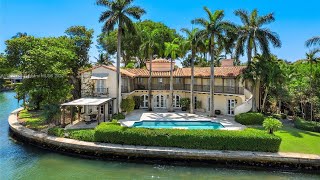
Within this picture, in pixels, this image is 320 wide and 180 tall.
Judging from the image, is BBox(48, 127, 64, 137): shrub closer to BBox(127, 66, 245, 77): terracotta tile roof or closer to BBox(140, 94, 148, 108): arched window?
BBox(127, 66, 245, 77): terracotta tile roof

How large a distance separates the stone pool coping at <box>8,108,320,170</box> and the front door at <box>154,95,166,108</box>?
19.1 m

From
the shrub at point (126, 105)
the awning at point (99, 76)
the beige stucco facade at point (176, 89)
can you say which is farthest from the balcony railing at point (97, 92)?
the shrub at point (126, 105)

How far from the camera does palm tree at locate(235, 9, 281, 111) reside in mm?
31358

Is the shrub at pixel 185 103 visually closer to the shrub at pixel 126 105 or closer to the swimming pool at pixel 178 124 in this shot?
the shrub at pixel 126 105

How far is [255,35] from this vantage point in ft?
103

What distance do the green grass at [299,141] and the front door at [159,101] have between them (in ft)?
60.6

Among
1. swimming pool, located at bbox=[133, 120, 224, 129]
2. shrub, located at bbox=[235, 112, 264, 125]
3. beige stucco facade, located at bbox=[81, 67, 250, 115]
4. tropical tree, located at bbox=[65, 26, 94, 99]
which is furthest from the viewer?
tropical tree, located at bbox=[65, 26, 94, 99]

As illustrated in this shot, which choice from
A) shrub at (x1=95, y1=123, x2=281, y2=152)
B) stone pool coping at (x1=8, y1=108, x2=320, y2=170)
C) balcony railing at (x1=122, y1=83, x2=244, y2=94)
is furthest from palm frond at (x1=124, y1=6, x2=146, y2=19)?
stone pool coping at (x1=8, y1=108, x2=320, y2=170)

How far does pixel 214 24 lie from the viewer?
99.9 ft

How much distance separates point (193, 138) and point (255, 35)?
1770cm

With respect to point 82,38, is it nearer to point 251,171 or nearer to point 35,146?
point 35,146

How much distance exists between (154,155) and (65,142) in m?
7.72

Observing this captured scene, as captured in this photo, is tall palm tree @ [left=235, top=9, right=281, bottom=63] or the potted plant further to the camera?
the potted plant

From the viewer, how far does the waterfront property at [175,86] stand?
3217cm
